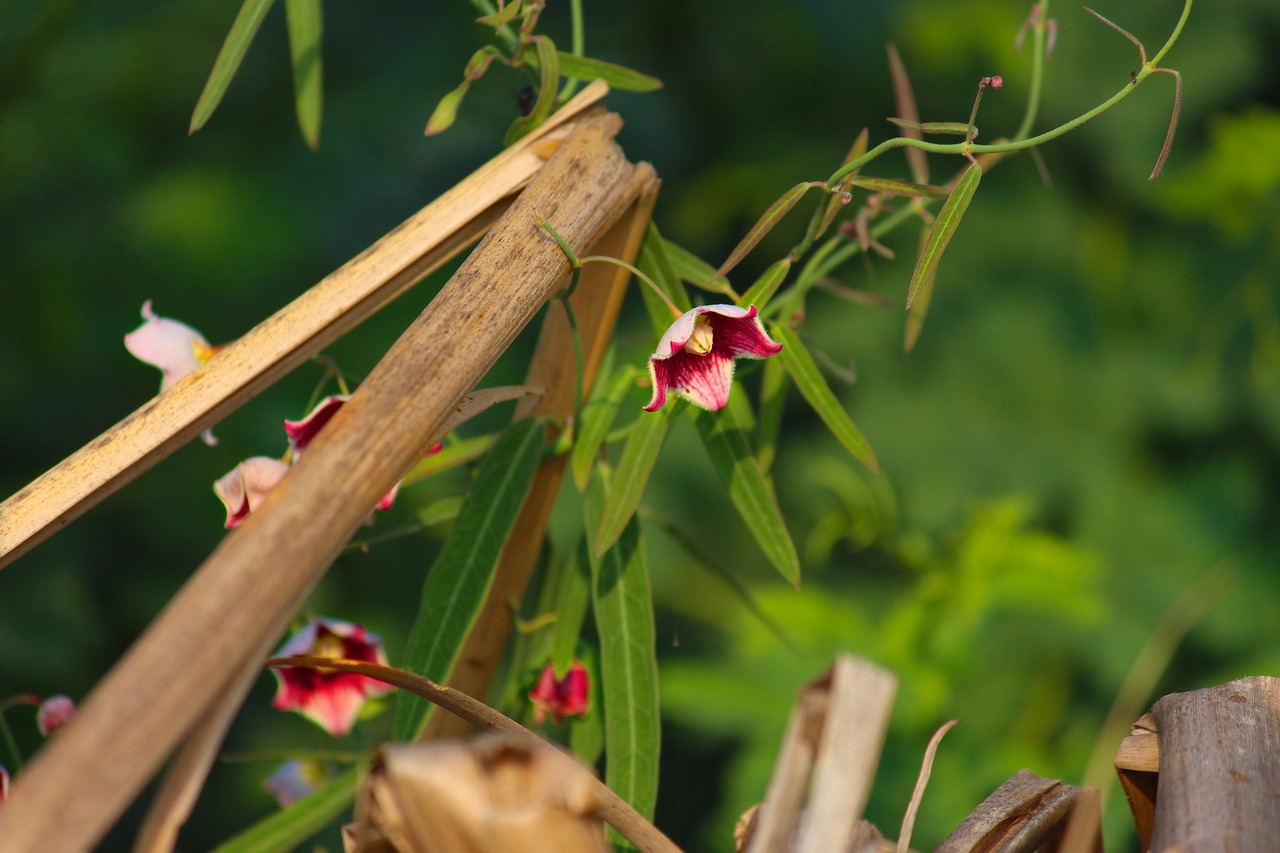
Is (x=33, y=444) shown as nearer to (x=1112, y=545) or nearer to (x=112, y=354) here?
(x=112, y=354)

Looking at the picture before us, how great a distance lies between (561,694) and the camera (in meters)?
0.63

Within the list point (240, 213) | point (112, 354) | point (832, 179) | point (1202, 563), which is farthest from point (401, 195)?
point (1202, 563)

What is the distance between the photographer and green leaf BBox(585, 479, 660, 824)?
1.82 feet

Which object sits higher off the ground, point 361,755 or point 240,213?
point 240,213

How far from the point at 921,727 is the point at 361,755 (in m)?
0.73

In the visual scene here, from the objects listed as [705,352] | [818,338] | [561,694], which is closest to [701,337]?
[705,352]

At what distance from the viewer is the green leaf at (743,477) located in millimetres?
569

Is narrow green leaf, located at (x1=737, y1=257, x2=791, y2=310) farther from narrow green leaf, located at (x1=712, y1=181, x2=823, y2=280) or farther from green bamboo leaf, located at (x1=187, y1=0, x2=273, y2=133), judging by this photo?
Result: green bamboo leaf, located at (x1=187, y1=0, x2=273, y2=133)

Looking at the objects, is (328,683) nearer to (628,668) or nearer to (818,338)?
(628,668)

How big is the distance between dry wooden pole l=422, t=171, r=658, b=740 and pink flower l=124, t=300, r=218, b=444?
0.18m

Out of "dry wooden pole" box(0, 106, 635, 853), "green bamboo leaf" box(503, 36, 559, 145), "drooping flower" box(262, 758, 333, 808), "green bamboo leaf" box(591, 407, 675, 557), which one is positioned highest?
"green bamboo leaf" box(503, 36, 559, 145)

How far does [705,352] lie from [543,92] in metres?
0.15

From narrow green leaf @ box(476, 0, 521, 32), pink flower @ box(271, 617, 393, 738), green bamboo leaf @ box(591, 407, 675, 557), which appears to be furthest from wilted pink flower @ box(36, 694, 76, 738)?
narrow green leaf @ box(476, 0, 521, 32)

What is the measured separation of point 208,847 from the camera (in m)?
1.44
